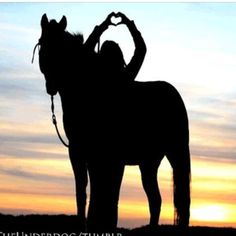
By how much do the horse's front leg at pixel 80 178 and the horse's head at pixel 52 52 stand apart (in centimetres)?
Result: 85

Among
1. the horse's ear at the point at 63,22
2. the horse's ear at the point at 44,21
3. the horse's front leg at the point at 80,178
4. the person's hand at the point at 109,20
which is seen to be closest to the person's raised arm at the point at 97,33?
the person's hand at the point at 109,20

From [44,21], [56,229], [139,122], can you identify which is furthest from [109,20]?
[56,229]

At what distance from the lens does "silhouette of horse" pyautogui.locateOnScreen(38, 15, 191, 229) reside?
20.6 feet

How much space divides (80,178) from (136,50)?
75.5 inches

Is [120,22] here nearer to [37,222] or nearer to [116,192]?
[116,192]

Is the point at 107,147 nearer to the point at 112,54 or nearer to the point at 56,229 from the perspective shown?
the point at 112,54

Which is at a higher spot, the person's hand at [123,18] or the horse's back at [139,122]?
the person's hand at [123,18]

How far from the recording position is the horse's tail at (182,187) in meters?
9.50

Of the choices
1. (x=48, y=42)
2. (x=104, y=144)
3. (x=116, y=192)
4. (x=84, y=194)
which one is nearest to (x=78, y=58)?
(x=48, y=42)

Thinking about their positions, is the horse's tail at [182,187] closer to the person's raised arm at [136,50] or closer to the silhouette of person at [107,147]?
the person's raised arm at [136,50]

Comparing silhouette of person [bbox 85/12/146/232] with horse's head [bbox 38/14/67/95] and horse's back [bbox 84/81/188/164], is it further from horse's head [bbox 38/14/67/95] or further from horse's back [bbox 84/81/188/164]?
horse's head [bbox 38/14/67/95]

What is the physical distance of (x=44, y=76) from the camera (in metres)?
7.85

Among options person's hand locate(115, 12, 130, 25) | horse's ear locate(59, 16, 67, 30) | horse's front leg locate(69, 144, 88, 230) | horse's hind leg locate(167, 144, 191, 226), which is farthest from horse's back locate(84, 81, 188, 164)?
horse's ear locate(59, 16, 67, 30)

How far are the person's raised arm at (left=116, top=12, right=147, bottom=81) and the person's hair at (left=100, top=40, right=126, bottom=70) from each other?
300mm
